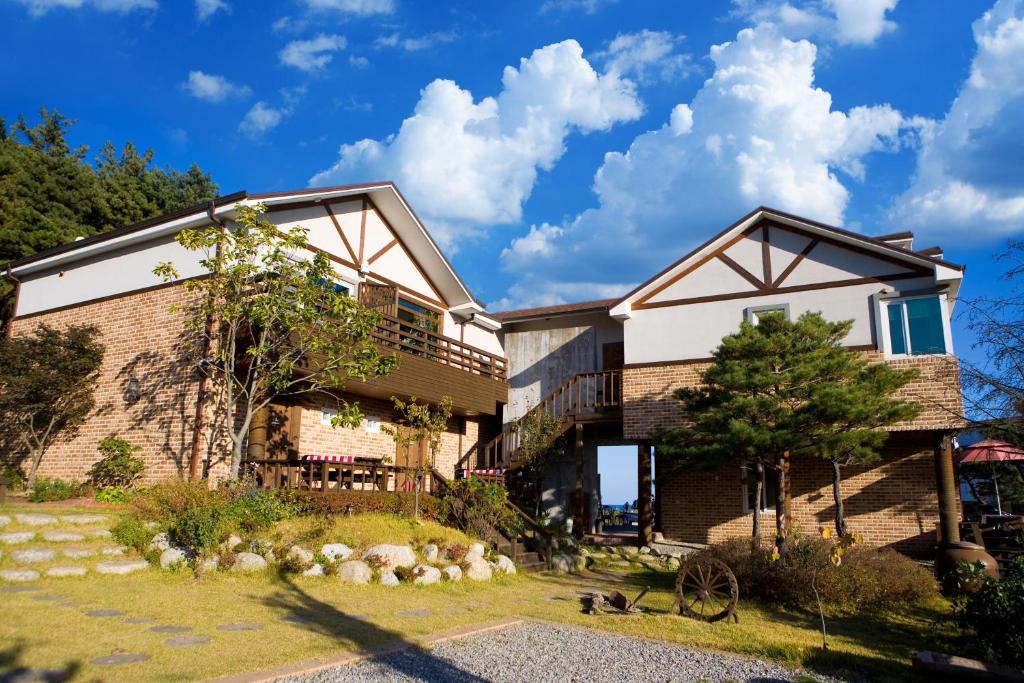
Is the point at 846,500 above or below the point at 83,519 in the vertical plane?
above

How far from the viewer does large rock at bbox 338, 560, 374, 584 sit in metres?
11.0

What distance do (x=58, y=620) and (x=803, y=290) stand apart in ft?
54.0

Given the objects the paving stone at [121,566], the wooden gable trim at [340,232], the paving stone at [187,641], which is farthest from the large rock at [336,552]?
the wooden gable trim at [340,232]

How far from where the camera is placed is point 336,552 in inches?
464

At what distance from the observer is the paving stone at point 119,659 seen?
243 inches

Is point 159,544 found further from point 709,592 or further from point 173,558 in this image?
point 709,592

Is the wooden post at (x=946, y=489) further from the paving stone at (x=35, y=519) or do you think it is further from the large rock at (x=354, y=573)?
the paving stone at (x=35, y=519)

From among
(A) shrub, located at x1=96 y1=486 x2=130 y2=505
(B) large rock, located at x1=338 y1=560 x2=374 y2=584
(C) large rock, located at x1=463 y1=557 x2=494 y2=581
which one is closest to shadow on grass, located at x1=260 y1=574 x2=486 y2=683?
(B) large rock, located at x1=338 y1=560 x2=374 y2=584

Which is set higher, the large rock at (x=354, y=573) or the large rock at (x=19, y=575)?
the large rock at (x=19, y=575)

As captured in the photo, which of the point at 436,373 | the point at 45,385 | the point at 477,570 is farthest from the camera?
the point at 436,373

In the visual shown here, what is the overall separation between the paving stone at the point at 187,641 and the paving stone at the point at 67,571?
370cm

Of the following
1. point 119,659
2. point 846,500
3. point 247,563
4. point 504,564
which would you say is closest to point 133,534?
point 247,563

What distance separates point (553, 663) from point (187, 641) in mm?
3544

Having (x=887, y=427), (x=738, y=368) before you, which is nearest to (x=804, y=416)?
(x=738, y=368)
